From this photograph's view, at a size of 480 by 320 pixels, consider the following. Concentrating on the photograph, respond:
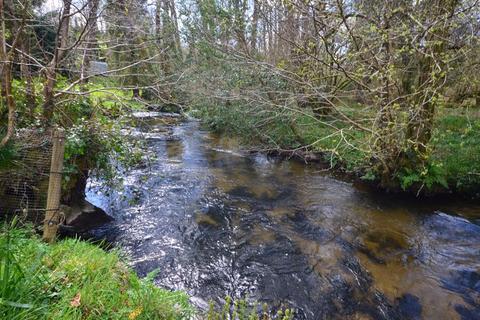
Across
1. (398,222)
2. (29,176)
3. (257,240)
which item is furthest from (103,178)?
(398,222)

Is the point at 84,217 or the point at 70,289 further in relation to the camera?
the point at 84,217

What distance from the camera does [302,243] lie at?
15.7ft

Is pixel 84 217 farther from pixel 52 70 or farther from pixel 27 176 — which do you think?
pixel 52 70

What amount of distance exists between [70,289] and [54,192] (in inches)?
56.9

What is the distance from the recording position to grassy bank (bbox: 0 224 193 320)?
1.84 meters

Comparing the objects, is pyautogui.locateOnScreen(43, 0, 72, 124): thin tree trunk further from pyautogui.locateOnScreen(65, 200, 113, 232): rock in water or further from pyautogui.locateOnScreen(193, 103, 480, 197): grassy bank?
pyautogui.locateOnScreen(193, 103, 480, 197): grassy bank

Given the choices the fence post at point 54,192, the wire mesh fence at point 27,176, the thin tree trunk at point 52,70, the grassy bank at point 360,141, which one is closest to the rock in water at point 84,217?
the wire mesh fence at point 27,176

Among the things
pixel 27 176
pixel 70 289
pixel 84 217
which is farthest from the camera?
pixel 84 217

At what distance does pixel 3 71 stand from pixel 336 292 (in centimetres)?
462

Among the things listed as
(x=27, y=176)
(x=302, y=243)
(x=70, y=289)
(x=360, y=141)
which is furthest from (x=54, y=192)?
(x=360, y=141)

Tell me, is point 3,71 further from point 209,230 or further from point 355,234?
point 355,234

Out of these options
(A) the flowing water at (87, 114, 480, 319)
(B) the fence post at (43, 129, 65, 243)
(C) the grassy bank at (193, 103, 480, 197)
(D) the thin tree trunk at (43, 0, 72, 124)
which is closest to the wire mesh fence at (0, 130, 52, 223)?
(D) the thin tree trunk at (43, 0, 72, 124)

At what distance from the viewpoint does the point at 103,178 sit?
4.90m

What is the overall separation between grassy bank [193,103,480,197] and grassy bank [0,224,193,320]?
329 cm
